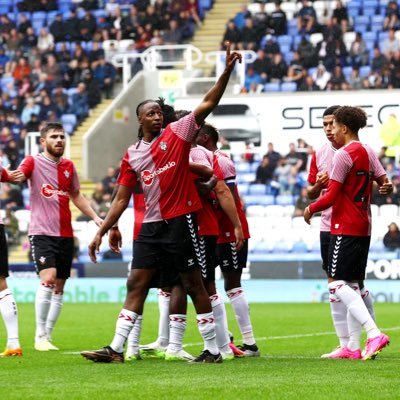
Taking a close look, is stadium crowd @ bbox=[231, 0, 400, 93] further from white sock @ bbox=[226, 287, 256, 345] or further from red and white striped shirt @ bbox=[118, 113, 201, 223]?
red and white striped shirt @ bbox=[118, 113, 201, 223]

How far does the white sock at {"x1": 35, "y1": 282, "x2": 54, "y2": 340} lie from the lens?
12.5 metres

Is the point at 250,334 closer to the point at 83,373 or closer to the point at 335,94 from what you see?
the point at 83,373

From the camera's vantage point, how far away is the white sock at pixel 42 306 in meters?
12.5

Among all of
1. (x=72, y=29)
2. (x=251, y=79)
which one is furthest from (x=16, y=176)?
(x=72, y=29)

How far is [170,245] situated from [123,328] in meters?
0.77

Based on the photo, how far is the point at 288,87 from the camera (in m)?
30.1

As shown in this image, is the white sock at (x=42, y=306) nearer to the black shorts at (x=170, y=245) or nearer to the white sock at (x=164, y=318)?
the white sock at (x=164, y=318)

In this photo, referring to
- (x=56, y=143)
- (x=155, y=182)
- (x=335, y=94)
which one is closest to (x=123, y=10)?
(x=335, y=94)

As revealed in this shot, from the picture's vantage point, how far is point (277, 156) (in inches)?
1099

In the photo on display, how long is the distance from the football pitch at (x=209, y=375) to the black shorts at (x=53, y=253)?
0.85 meters

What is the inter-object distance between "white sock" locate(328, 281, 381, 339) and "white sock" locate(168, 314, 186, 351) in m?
1.33

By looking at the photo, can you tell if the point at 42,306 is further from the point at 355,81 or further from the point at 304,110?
the point at 355,81

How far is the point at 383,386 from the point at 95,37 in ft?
89.9

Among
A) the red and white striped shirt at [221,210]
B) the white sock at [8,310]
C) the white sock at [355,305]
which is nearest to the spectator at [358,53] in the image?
the red and white striped shirt at [221,210]
